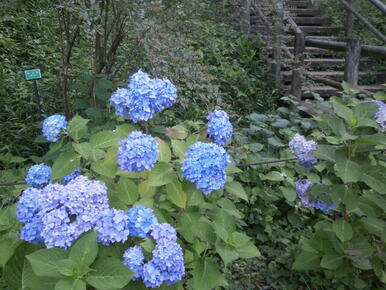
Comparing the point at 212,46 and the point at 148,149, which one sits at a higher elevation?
the point at 148,149

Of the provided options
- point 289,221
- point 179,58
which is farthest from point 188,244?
point 179,58

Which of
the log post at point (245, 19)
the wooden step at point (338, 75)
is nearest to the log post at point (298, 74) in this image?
the wooden step at point (338, 75)

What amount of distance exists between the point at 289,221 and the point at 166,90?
1.62 m

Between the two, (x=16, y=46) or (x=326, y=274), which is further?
(x=16, y=46)

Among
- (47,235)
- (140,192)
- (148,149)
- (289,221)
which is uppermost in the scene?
(148,149)

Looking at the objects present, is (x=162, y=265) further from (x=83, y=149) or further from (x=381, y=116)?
(x=381, y=116)

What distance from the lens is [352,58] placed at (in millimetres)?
4445

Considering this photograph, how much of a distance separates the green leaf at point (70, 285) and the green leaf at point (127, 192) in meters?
0.37

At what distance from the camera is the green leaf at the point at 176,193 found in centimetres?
145

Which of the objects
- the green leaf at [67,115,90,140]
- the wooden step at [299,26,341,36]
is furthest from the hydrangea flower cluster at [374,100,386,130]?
the wooden step at [299,26,341,36]

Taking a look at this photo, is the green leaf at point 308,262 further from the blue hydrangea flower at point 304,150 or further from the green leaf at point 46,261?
the green leaf at point 46,261

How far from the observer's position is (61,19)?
139 inches

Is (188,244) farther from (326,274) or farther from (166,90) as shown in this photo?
(326,274)

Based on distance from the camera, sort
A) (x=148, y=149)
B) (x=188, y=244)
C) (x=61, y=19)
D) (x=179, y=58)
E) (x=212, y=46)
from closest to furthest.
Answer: (x=148, y=149) → (x=188, y=244) → (x=179, y=58) → (x=61, y=19) → (x=212, y=46)
